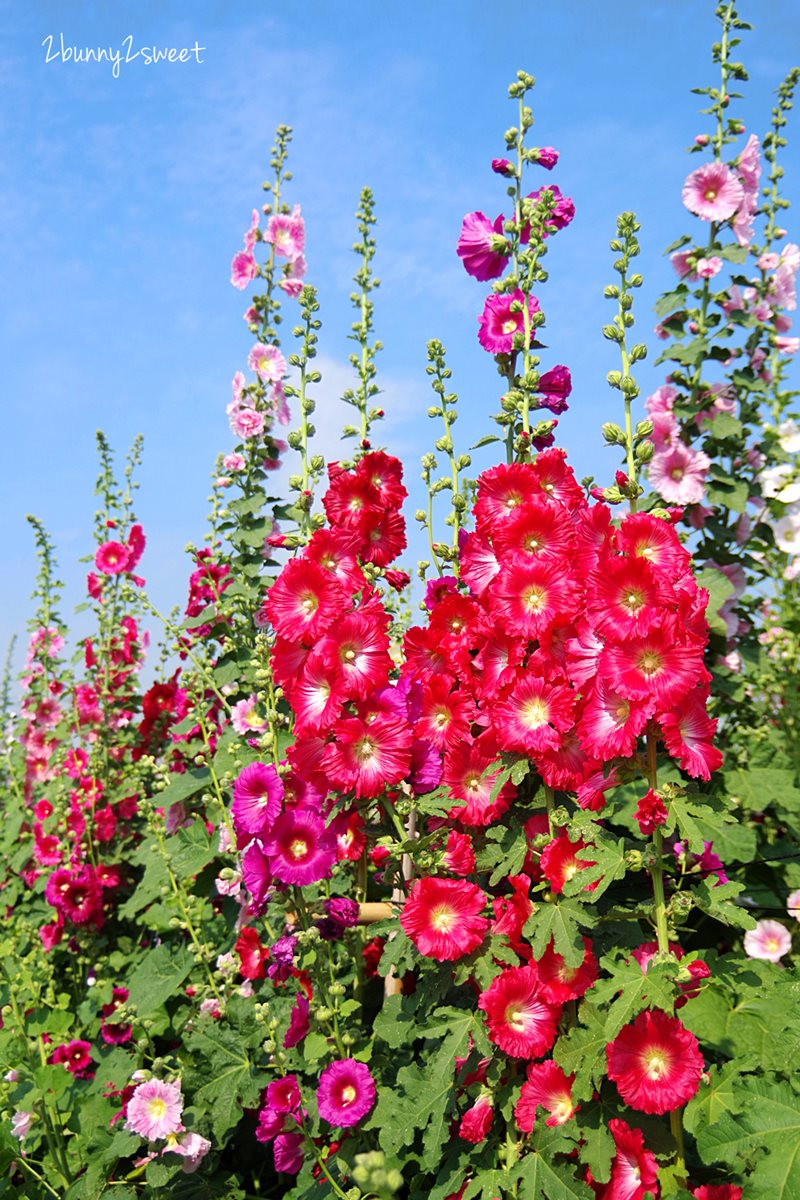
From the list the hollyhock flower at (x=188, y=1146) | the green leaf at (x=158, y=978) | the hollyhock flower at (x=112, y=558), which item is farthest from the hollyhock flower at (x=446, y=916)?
the hollyhock flower at (x=112, y=558)

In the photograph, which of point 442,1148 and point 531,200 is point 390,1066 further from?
point 531,200

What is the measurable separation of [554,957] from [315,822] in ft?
1.82

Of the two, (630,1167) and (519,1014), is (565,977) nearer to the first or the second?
(519,1014)

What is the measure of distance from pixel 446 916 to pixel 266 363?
7.45 ft

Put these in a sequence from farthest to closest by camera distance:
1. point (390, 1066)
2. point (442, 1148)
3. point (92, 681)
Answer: point (92, 681) < point (390, 1066) < point (442, 1148)

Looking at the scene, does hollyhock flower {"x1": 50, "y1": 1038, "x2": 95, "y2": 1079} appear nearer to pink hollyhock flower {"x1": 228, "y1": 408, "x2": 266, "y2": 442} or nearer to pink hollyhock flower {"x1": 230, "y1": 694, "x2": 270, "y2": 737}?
pink hollyhock flower {"x1": 230, "y1": 694, "x2": 270, "y2": 737}

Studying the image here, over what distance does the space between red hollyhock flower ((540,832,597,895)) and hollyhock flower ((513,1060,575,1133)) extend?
31cm

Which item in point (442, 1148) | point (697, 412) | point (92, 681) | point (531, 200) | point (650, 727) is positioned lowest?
point (442, 1148)

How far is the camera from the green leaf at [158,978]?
2891 millimetres

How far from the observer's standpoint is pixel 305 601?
6.52 feet

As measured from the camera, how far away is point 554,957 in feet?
6.05

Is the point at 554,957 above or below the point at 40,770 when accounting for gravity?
above

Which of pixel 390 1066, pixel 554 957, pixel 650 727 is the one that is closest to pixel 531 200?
pixel 650 727

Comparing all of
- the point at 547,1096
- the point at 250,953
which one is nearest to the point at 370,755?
the point at 547,1096
